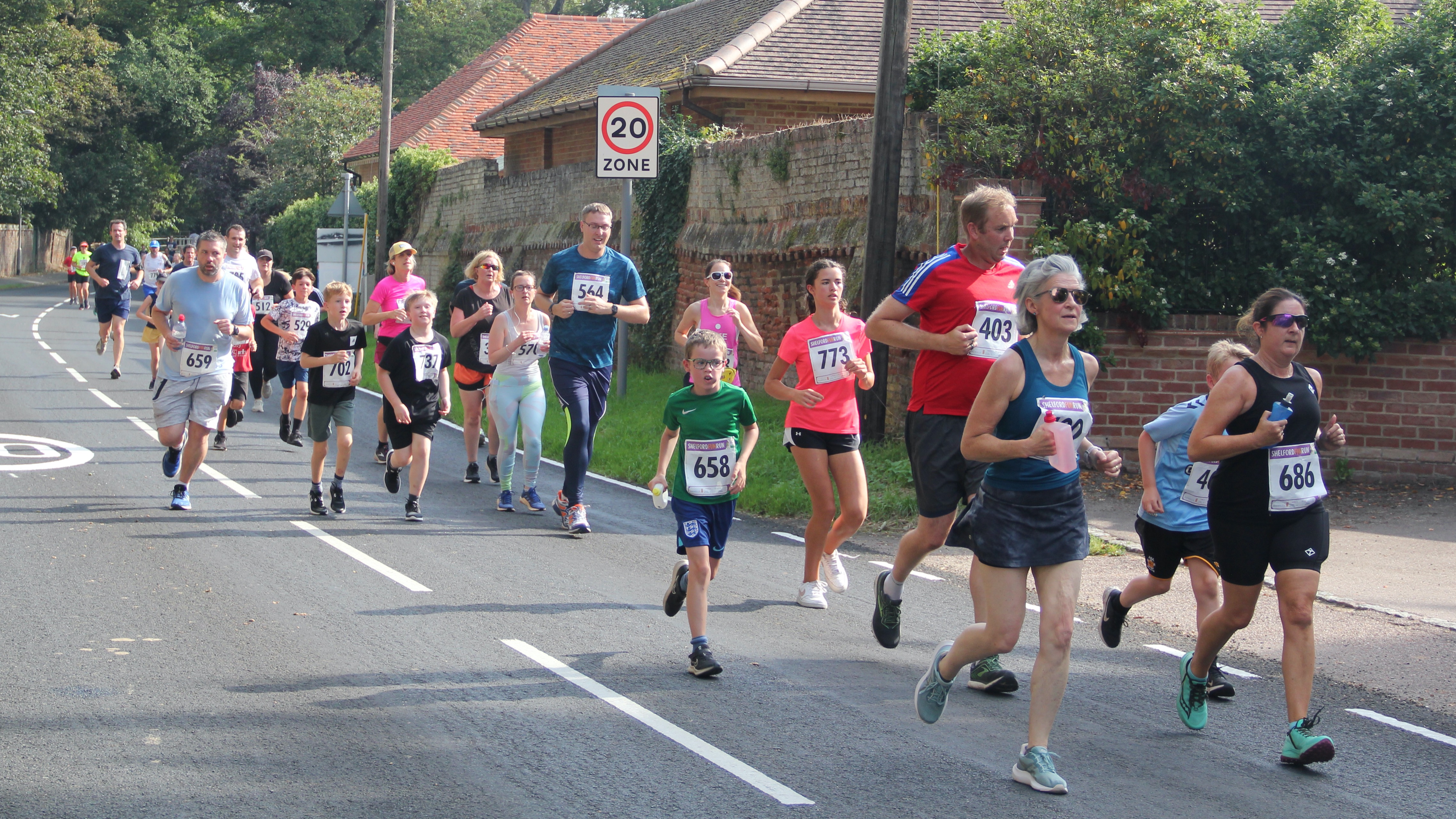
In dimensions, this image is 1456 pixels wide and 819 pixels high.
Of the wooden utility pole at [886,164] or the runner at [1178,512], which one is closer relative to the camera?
the runner at [1178,512]

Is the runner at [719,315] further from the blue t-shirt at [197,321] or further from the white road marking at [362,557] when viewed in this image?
the blue t-shirt at [197,321]

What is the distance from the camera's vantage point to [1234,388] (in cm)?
534

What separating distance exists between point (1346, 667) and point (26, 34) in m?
57.7

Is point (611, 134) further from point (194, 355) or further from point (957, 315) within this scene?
point (957, 315)

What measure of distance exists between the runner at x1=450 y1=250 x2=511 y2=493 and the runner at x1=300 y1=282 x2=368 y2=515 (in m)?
1.25

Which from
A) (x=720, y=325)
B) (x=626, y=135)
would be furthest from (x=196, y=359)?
(x=626, y=135)

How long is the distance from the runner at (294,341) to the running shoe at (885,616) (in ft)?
28.8

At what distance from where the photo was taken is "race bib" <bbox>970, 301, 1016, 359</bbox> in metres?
6.13

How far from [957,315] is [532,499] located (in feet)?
17.7

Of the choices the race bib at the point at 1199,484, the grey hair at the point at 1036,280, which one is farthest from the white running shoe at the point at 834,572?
the grey hair at the point at 1036,280

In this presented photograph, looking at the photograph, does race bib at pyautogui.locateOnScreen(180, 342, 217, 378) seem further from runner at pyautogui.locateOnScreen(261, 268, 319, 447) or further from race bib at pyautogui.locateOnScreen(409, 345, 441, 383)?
runner at pyautogui.locateOnScreen(261, 268, 319, 447)

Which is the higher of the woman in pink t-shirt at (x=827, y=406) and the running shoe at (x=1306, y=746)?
the woman in pink t-shirt at (x=827, y=406)

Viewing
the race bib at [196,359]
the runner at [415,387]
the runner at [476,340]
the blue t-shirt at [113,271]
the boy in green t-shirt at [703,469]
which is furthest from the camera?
the blue t-shirt at [113,271]

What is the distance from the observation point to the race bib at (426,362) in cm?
1001
